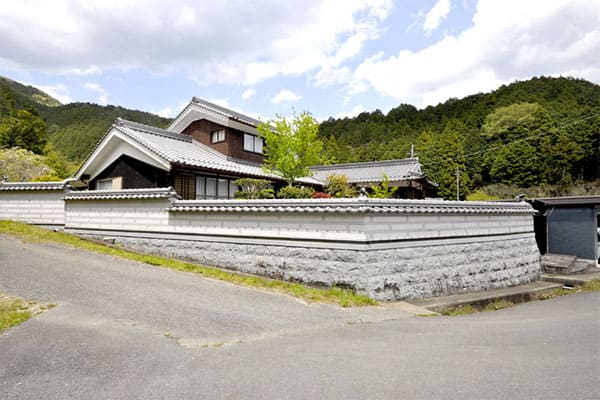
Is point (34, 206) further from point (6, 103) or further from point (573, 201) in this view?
point (6, 103)

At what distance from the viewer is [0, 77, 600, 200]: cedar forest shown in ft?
110

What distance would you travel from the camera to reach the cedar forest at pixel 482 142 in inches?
1325

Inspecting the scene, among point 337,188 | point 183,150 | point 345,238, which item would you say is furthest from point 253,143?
point 345,238

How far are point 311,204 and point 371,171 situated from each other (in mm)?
20902

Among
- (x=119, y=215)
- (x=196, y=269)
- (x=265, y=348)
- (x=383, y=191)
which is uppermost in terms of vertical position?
(x=383, y=191)

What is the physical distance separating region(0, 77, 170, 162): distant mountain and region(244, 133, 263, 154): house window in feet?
101

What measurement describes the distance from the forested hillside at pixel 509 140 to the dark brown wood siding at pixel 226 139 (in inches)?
907

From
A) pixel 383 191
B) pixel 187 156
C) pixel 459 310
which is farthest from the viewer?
pixel 383 191

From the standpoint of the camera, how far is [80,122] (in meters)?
56.5

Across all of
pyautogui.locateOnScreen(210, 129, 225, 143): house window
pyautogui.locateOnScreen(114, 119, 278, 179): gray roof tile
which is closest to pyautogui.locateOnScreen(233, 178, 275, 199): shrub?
pyautogui.locateOnScreen(114, 119, 278, 179): gray roof tile

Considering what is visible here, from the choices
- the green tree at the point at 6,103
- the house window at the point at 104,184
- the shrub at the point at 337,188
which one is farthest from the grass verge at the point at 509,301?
the green tree at the point at 6,103

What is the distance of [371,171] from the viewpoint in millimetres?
28031

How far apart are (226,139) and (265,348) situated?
13672mm

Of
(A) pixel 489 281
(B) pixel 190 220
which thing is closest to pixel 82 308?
(B) pixel 190 220
